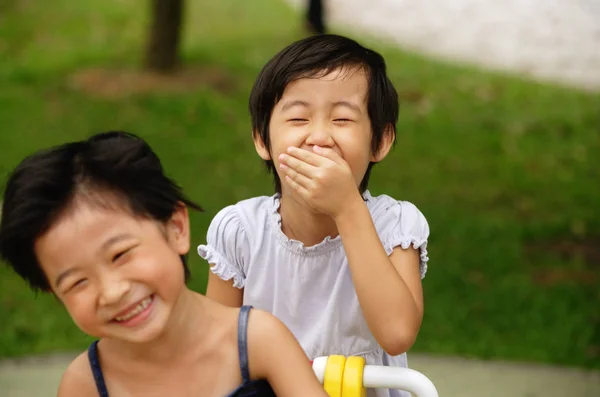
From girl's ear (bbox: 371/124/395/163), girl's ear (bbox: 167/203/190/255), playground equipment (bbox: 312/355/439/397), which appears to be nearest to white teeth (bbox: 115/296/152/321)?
girl's ear (bbox: 167/203/190/255)

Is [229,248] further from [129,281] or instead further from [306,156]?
[129,281]

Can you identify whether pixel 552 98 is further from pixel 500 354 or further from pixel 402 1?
pixel 500 354

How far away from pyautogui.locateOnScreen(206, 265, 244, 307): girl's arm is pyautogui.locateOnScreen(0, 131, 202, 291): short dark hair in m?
0.59

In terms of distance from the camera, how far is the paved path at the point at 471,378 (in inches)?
153

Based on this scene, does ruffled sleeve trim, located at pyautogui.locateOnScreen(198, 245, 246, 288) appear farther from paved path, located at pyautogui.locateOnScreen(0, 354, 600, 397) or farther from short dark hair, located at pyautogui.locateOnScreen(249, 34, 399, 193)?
paved path, located at pyautogui.locateOnScreen(0, 354, 600, 397)

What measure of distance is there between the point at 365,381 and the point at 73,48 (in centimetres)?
851

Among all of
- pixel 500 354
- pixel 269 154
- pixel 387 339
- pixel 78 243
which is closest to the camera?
pixel 78 243

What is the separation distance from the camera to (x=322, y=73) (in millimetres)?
2133

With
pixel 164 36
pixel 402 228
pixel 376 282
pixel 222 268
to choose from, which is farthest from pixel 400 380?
pixel 164 36

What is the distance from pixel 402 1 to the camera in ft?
37.6

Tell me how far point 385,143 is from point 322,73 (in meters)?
0.24

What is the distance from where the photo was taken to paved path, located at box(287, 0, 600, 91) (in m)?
9.59

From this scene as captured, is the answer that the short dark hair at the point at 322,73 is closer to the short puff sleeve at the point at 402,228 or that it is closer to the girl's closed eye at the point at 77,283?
the short puff sleeve at the point at 402,228

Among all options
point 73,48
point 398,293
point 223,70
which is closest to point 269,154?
point 398,293
